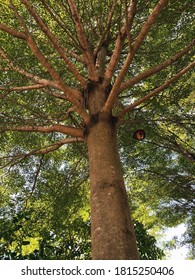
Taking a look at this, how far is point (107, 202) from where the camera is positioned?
287 centimetres

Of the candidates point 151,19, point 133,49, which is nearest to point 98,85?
point 133,49

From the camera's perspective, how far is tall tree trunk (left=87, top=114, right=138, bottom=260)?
8.34ft

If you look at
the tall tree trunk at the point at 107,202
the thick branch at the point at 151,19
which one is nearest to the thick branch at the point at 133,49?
the thick branch at the point at 151,19

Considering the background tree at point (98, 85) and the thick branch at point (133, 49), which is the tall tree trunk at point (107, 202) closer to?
the background tree at point (98, 85)

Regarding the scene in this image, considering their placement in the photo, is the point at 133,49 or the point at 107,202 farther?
the point at 133,49

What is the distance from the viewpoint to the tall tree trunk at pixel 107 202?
8.34ft

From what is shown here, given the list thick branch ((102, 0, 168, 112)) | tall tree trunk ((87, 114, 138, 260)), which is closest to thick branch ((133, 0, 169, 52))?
thick branch ((102, 0, 168, 112))

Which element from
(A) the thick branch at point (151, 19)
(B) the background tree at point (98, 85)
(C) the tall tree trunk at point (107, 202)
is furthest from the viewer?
(A) the thick branch at point (151, 19)

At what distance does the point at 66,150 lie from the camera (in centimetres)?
862

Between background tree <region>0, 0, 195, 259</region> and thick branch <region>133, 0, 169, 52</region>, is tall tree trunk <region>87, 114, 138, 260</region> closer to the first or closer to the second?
background tree <region>0, 0, 195, 259</region>

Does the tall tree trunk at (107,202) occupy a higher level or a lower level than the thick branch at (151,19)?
lower

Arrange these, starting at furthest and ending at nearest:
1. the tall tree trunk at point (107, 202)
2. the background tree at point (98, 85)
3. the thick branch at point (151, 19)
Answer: the thick branch at point (151, 19), the background tree at point (98, 85), the tall tree trunk at point (107, 202)

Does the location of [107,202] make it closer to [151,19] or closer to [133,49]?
[133,49]

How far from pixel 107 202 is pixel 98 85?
2186 mm
